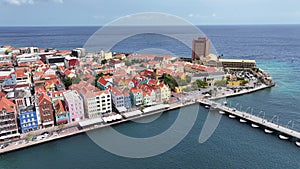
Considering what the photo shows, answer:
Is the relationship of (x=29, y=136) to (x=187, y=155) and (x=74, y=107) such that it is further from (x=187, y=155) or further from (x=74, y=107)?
(x=187, y=155)

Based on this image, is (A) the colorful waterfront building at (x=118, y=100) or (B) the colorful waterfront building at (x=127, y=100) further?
(B) the colorful waterfront building at (x=127, y=100)

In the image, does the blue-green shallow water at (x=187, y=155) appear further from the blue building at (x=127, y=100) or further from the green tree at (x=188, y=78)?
the green tree at (x=188, y=78)

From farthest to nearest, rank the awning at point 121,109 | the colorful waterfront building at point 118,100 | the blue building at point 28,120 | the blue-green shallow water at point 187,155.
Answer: the colorful waterfront building at point 118,100 < the awning at point 121,109 < the blue building at point 28,120 < the blue-green shallow water at point 187,155

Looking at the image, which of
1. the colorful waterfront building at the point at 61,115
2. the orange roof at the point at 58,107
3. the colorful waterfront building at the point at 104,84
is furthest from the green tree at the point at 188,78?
the orange roof at the point at 58,107

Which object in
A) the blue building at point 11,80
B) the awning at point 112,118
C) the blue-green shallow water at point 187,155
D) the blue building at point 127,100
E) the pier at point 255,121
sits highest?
the blue building at point 11,80

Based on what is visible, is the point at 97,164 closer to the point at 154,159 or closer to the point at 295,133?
the point at 154,159

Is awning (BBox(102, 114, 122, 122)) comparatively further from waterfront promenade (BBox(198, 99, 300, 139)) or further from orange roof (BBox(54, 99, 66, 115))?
waterfront promenade (BBox(198, 99, 300, 139))

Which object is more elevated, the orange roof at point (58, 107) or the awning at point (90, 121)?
the orange roof at point (58, 107)

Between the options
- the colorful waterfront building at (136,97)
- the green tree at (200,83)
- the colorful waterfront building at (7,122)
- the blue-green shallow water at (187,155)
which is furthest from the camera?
the green tree at (200,83)
